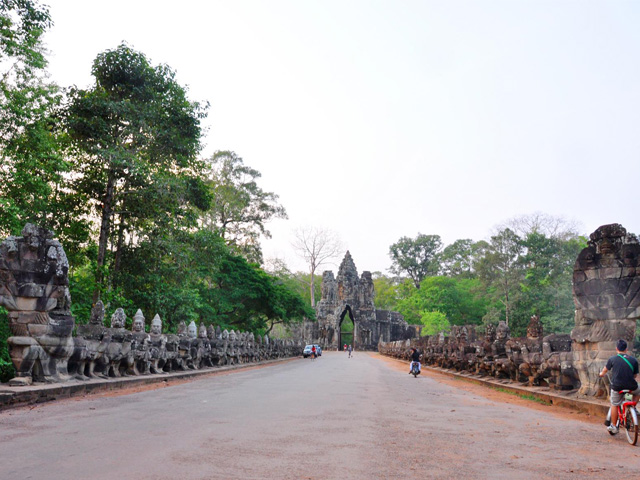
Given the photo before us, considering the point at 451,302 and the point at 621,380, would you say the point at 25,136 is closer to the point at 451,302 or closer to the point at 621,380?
the point at 621,380

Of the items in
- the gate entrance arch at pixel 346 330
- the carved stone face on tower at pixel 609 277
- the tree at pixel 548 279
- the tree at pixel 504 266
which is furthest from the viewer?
the gate entrance arch at pixel 346 330

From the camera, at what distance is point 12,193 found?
16719 mm

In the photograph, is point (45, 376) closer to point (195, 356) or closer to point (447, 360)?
point (195, 356)

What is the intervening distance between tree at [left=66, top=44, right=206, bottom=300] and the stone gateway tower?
158 feet

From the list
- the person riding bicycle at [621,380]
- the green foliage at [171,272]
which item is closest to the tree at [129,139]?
the green foliage at [171,272]

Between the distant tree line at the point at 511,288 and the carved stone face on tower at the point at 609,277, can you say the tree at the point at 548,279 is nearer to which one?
the distant tree line at the point at 511,288

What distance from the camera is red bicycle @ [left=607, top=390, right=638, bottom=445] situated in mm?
6250

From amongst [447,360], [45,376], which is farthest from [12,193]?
[447,360]

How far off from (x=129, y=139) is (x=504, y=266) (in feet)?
109

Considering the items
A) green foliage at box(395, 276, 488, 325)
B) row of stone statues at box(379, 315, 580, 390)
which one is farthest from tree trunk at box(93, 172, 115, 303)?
green foliage at box(395, 276, 488, 325)

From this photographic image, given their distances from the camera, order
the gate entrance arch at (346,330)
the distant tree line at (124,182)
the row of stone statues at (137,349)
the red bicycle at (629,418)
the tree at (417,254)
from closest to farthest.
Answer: the red bicycle at (629,418) → the row of stone statues at (137,349) → the distant tree line at (124,182) → the gate entrance arch at (346,330) → the tree at (417,254)

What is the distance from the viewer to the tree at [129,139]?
20.5 meters

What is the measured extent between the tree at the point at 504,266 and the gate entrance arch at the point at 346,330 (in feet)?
86.1

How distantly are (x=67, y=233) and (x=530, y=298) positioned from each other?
1243 inches
